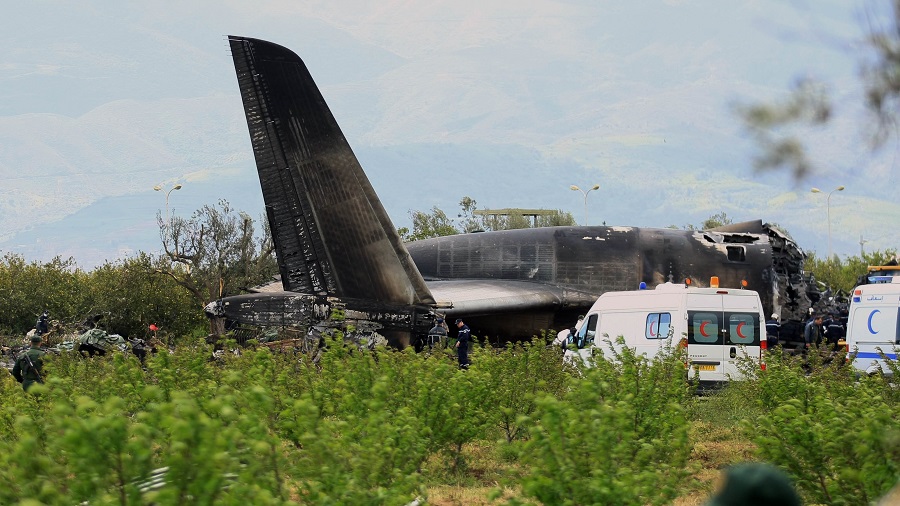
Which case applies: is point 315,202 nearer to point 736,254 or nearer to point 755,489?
point 736,254

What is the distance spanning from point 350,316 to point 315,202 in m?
2.91

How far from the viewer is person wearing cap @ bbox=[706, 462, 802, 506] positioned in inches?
121

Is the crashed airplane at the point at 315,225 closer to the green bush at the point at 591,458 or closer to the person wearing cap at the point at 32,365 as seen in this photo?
the person wearing cap at the point at 32,365

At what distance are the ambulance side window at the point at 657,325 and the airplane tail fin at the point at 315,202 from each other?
6525 mm

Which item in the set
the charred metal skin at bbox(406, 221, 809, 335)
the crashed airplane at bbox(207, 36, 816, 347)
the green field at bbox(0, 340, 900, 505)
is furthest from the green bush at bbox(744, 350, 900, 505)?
the charred metal skin at bbox(406, 221, 809, 335)

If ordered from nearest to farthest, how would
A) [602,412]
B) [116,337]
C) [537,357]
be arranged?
[602,412] → [537,357] → [116,337]

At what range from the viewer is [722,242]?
105 ft

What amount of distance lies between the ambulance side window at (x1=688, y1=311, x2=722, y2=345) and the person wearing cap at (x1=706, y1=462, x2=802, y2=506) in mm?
18966

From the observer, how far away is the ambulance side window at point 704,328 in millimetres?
21656

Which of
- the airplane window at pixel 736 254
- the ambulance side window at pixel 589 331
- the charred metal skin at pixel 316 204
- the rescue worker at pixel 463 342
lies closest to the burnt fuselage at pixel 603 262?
the airplane window at pixel 736 254

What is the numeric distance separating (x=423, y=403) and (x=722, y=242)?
2210 cm

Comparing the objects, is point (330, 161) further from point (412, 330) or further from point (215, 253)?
point (215, 253)

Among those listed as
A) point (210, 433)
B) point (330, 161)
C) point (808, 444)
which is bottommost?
point (808, 444)

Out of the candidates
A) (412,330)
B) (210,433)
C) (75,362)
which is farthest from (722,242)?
(210,433)
